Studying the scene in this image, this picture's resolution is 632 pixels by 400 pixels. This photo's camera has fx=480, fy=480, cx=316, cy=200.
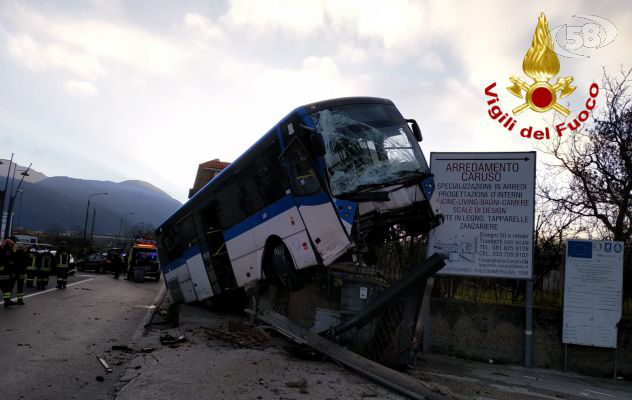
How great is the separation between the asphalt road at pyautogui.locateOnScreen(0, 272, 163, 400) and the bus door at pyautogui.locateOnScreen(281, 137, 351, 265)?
10.8 feet

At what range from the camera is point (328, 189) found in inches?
287

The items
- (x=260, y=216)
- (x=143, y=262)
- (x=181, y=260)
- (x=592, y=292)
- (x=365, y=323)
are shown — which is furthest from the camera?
(x=143, y=262)

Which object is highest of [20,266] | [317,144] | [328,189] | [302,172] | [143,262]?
[317,144]

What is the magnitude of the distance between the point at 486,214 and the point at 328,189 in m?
→ 4.06

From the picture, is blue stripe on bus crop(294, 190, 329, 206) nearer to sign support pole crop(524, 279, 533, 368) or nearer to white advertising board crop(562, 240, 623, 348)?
sign support pole crop(524, 279, 533, 368)

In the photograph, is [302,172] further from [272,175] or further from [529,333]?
[529,333]

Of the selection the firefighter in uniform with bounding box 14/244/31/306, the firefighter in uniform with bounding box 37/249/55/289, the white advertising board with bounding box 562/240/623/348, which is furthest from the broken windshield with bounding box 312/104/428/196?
the firefighter in uniform with bounding box 37/249/55/289

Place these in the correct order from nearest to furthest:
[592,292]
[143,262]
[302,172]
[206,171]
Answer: [302,172] → [592,292] → [143,262] → [206,171]

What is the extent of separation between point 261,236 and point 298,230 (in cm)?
149

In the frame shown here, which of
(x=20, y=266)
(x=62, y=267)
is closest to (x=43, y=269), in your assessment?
(x=62, y=267)

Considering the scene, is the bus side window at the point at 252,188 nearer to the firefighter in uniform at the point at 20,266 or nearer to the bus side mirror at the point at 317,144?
the bus side mirror at the point at 317,144

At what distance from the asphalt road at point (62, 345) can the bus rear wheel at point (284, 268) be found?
2.80 meters

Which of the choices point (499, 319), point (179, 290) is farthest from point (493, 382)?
point (179, 290)

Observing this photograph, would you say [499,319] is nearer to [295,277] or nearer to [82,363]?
[295,277]
